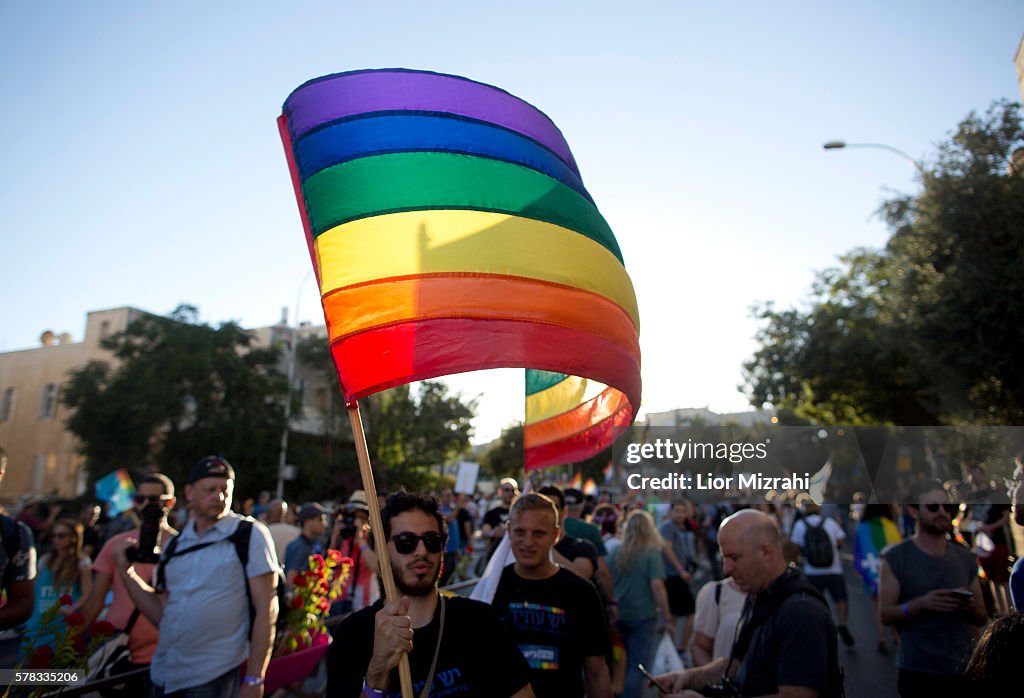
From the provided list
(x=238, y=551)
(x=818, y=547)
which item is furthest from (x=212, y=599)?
(x=818, y=547)

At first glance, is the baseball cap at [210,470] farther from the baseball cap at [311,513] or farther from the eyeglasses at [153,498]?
the baseball cap at [311,513]

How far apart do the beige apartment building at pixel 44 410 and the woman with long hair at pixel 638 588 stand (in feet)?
107

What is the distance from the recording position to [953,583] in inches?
184

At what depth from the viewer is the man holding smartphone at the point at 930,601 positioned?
4.43 meters

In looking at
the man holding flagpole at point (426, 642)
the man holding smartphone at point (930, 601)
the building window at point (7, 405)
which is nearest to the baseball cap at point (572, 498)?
the man holding smartphone at point (930, 601)

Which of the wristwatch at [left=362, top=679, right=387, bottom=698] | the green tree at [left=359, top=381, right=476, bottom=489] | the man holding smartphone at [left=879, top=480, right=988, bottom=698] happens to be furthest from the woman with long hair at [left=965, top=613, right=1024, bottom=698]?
the green tree at [left=359, top=381, right=476, bottom=489]

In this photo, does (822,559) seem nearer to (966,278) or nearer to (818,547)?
(818,547)

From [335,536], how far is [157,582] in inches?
174

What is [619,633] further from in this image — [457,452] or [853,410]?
[457,452]

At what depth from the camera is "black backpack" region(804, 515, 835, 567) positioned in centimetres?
988

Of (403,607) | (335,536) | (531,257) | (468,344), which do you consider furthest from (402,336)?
(335,536)

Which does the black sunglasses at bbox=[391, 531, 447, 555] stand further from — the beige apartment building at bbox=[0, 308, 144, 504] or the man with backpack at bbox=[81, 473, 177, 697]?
the beige apartment building at bbox=[0, 308, 144, 504]

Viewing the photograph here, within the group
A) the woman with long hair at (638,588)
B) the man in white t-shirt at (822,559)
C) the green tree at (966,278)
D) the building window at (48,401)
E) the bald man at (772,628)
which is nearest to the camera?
the bald man at (772,628)

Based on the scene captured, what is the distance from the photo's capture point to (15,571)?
380 centimetres
